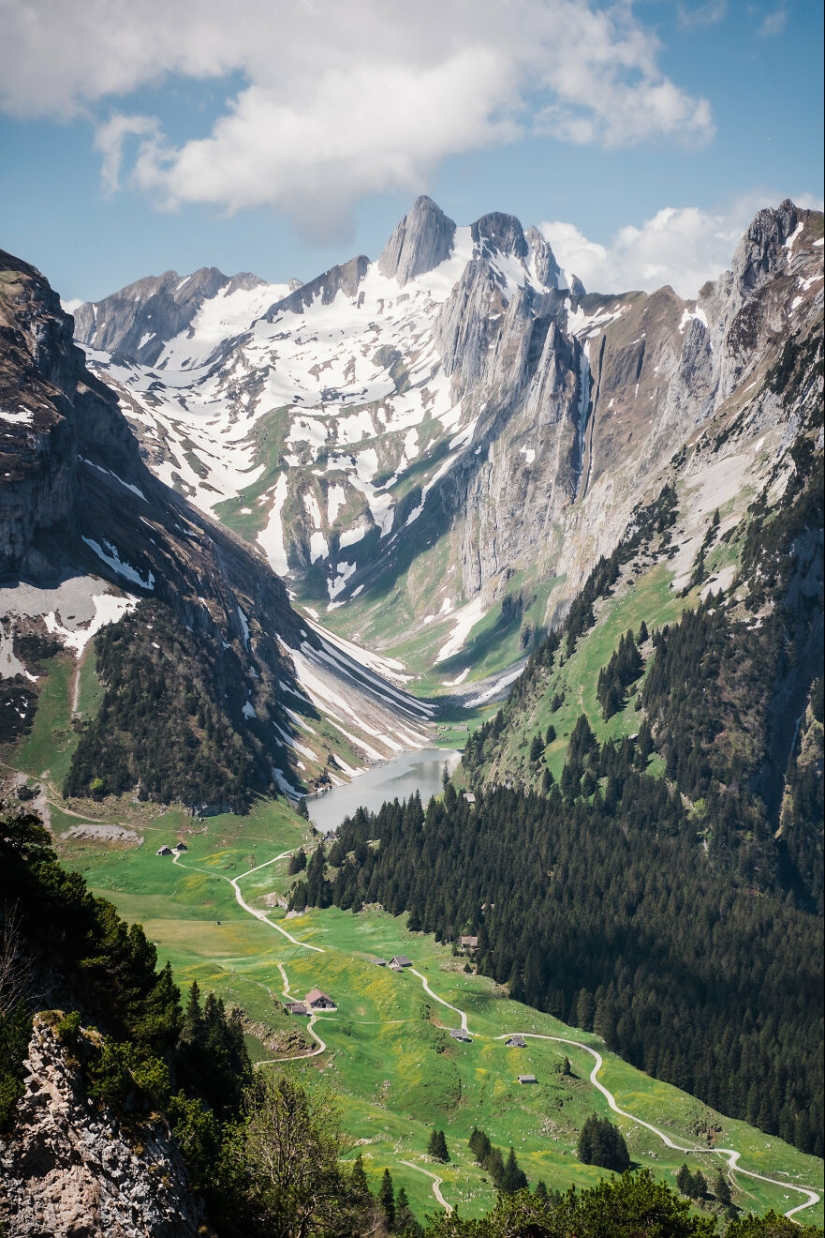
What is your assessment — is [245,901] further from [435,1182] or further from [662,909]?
[435,1182]

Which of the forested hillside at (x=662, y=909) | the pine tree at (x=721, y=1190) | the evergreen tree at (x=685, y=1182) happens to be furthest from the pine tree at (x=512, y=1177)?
the forested hillside at (x=662, y=909)

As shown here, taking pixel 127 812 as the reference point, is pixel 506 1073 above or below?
below

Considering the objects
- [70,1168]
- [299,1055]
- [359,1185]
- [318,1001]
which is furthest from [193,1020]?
[318,1001]

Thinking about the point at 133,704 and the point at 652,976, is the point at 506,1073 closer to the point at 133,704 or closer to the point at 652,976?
the point at 652,976

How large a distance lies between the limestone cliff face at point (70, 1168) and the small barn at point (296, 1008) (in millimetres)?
78048

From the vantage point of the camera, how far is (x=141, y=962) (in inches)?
1783

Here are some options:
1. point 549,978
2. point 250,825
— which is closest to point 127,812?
point 250,825

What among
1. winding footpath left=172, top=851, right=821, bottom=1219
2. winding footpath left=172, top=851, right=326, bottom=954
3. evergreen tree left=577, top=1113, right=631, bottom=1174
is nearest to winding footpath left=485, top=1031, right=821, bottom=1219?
winding footpath left=172, top=851, right=821, bottom=1219

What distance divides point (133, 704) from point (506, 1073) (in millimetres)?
112940

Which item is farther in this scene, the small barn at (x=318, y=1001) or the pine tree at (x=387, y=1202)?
the small barn at (x=318, y=1001)

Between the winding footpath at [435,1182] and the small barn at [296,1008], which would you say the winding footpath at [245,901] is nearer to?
the small barn at [296,1008]

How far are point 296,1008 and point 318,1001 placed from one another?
4079 millimetres

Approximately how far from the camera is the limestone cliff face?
32562 mm

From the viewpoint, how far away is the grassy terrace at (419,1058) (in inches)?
3622
